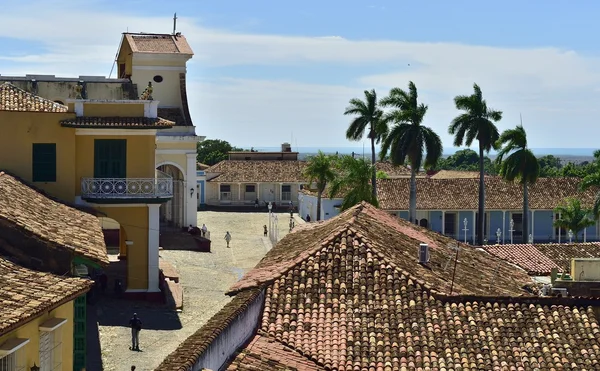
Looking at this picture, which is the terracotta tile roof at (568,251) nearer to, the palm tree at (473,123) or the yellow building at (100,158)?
the yellow building at (100,158)

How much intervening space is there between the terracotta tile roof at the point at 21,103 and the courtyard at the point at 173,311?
557cm

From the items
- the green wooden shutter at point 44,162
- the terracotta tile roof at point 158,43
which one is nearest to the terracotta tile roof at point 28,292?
the green wooden shutter at point 44,162

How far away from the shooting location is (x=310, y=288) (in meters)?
17.6

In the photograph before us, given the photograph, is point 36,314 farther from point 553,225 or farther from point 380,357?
point 553,225

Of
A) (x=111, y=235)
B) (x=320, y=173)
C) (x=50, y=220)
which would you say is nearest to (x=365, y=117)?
(x=320, y=173)

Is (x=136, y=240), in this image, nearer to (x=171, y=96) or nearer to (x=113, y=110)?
(x=113, y=110)

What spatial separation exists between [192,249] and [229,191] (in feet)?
95.9

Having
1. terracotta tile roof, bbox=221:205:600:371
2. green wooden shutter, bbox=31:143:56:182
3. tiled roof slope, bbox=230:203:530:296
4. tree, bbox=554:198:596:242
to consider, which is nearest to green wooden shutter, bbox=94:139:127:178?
green wooden shutter, bbox=31:143:56:182

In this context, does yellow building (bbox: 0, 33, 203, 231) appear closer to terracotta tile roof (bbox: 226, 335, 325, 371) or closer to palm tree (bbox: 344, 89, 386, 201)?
palm tree (bbox: 344, 89, 386, 201)

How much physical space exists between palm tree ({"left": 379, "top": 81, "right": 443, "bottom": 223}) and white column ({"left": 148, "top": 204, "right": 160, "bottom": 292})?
69.9 ft

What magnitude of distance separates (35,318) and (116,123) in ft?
53.7

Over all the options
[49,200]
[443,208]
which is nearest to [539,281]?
[49,200]

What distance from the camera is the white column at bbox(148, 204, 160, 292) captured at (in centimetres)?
2998

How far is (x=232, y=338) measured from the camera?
14984 mm
